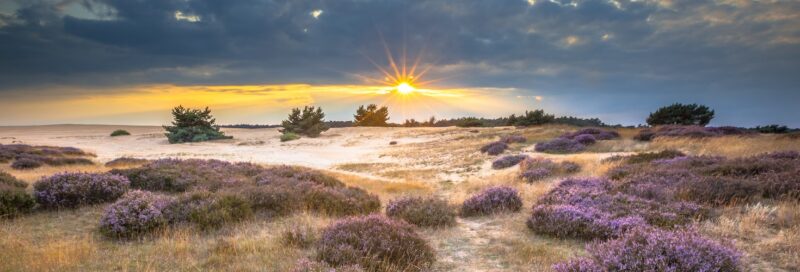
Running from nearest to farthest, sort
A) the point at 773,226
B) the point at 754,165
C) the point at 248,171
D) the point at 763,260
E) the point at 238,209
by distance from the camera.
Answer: the point at 763,260, the point at 773,226, the point at 238,209, the point at 754,165, the point at 248,171

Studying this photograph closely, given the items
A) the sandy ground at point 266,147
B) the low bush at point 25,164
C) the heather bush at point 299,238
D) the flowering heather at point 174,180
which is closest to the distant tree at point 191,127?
the sandy ground at point 266,147

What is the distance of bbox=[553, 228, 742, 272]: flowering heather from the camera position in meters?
4.52

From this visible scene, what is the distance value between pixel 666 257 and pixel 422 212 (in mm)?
4993

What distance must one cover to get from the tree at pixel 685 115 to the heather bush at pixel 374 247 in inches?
1888

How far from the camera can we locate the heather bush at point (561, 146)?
25.0 m

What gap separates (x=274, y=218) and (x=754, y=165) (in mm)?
12736

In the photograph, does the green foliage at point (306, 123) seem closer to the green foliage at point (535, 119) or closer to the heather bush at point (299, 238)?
the green foliage at point (535, 119)

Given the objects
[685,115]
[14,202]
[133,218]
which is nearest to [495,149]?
[133,218]

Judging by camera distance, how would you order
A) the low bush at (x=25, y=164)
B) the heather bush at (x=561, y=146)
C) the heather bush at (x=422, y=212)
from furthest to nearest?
the heather bush at (x=561, y=146) → the low bush at (x=25, y=164) → the heather bush at (x=422, y=212)

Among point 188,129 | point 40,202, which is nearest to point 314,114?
point 188,129

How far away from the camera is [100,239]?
714 cm

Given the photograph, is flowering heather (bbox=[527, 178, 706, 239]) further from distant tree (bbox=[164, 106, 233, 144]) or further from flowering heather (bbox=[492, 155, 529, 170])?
distant tree (bbox=[164, 106, 233, 144])

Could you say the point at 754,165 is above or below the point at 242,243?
above

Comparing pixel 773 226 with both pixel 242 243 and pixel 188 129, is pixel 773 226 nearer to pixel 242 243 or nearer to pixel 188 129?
pixel 242 243
